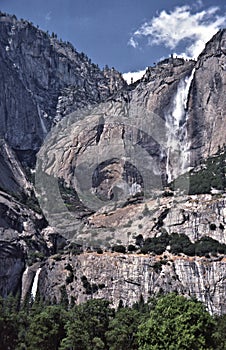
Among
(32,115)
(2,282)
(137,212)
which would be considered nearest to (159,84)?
(32,115)

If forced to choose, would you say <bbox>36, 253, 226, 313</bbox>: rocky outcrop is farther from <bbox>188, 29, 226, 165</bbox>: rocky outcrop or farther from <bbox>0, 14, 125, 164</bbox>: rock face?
<bbox>0, 14, 125, 164</bbox>: rock face

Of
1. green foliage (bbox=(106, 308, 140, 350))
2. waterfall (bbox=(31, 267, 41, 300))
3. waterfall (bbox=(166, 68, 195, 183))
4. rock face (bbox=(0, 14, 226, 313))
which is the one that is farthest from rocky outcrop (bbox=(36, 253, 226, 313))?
waterfall (bbox=(166, 68, 195, 183))

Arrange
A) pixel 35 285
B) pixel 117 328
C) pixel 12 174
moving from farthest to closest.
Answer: pixel 12 174 → pixel 35 285 → pixel 117 328

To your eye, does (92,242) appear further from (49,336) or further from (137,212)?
(49,336)

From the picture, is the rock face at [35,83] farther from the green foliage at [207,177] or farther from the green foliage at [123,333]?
the green foliage at [123,333]

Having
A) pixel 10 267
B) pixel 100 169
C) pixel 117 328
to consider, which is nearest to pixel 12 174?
pixel 100 169

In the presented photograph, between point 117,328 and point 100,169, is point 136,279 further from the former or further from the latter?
point 100,169
